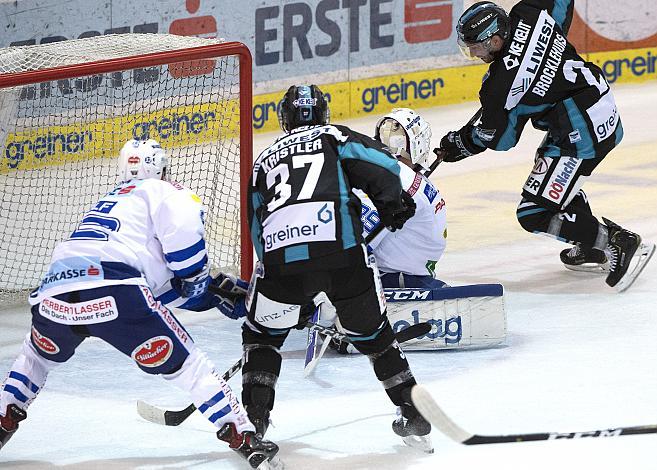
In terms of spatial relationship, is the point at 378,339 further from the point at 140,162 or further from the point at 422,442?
the point at 140,162

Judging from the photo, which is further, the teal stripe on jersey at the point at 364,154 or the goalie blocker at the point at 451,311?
the goalie blocker at the point at 451,311

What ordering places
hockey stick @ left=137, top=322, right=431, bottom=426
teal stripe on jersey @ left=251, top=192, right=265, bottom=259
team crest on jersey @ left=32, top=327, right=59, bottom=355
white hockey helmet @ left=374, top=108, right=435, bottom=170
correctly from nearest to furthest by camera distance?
team crest on jersey @ left=32, top=327, right=59, bottom=355
teal stripe on jersey @ left=251, top=192, right=265, bottom=259
hockey stick @ left=137, top=322, right=431, bottom=426
white hockey helmet @ left=374, top=108, right=435, bottom=170

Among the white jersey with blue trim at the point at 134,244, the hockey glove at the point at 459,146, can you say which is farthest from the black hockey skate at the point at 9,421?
the hockey glove at the point at 459,146

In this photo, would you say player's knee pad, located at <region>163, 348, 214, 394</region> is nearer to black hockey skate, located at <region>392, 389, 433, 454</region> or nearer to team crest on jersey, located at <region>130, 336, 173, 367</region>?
team crest on jersey, located at <region>130, 336, 173, 367</region>

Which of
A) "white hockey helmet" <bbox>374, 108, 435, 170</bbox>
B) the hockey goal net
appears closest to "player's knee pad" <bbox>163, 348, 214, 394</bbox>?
"white hockey helmet" <bbox>374, 108, 435, 170</bbox>

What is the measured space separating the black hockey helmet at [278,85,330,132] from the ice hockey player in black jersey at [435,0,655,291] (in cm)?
183

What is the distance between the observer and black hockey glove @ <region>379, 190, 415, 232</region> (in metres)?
4.57

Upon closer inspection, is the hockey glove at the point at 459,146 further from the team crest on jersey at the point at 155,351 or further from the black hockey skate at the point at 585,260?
the team crest on jersey at the point at 155,351

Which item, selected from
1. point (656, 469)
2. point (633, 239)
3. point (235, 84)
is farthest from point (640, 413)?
point (235, 84)

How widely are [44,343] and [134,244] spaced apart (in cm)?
39

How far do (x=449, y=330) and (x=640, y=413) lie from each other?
946mm

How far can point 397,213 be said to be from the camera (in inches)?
183

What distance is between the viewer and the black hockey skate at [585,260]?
6.89 meters

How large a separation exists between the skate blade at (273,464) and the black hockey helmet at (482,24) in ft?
8.19
